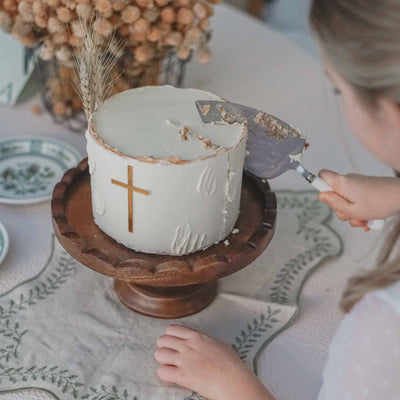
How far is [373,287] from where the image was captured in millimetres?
759

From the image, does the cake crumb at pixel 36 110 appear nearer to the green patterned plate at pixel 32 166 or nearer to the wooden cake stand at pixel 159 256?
the green patterned plate at pixel 32 166

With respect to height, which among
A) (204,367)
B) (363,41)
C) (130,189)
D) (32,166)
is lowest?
(32,166)

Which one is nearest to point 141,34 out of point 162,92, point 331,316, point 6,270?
point 162,92

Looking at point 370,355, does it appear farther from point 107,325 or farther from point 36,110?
point 36,110

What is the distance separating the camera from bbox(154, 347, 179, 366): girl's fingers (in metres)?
0.85

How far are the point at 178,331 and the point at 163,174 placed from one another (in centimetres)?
21

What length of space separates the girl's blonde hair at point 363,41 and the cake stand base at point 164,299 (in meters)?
0.28

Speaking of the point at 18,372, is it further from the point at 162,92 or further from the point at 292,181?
the point at 292,181

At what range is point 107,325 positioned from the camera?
93cm

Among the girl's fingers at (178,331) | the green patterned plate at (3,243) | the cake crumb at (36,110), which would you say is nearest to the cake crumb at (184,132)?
the girl's fingers at (178,331)

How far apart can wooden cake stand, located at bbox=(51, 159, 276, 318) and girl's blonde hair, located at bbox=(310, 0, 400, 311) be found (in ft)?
0.66

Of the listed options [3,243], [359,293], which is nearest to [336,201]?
[359,293]

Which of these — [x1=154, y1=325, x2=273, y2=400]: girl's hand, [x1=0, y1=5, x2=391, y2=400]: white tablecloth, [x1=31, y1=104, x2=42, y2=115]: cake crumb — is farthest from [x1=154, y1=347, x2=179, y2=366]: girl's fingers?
[x1=31, y1=104, x2=42, y2=115]: cake crumb

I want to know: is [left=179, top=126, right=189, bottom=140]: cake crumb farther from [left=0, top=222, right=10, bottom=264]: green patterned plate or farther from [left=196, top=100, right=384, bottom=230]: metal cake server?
[left=0, top=222, right=10, bottom=264]: green patterned plate
